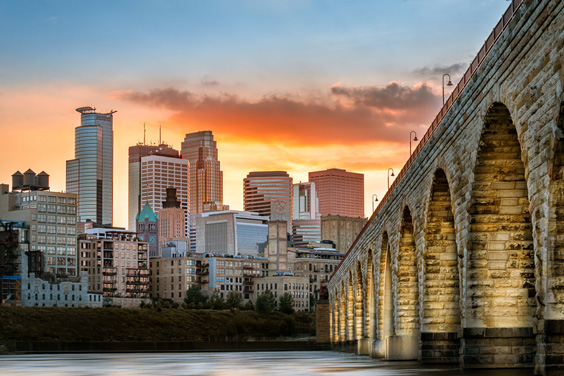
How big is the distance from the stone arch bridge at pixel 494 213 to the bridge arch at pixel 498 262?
0.04 metres

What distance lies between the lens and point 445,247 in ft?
143

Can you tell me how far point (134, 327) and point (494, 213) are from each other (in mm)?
142003

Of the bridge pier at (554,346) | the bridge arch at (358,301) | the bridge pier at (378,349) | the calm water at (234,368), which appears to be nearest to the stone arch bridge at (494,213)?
the bridge pier at (554,346)

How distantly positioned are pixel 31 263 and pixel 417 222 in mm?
160557

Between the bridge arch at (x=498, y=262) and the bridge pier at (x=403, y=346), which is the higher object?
the bridge arch at (x=498, y=262)

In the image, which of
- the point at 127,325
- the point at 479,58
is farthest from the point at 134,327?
the point at 479,58

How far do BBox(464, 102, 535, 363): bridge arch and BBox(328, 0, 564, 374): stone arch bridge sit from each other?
36 mm

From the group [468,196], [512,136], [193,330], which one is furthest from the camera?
[193,330]

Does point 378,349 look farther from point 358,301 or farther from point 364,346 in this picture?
point 358,301

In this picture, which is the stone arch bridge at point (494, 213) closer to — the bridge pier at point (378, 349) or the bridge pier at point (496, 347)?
the bridge pier at point (496, 347)

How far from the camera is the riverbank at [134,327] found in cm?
15412

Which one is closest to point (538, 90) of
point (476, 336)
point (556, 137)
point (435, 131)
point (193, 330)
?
point (556, 137)

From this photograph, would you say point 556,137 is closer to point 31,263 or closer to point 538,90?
point 538,90

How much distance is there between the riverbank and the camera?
15412 cm
